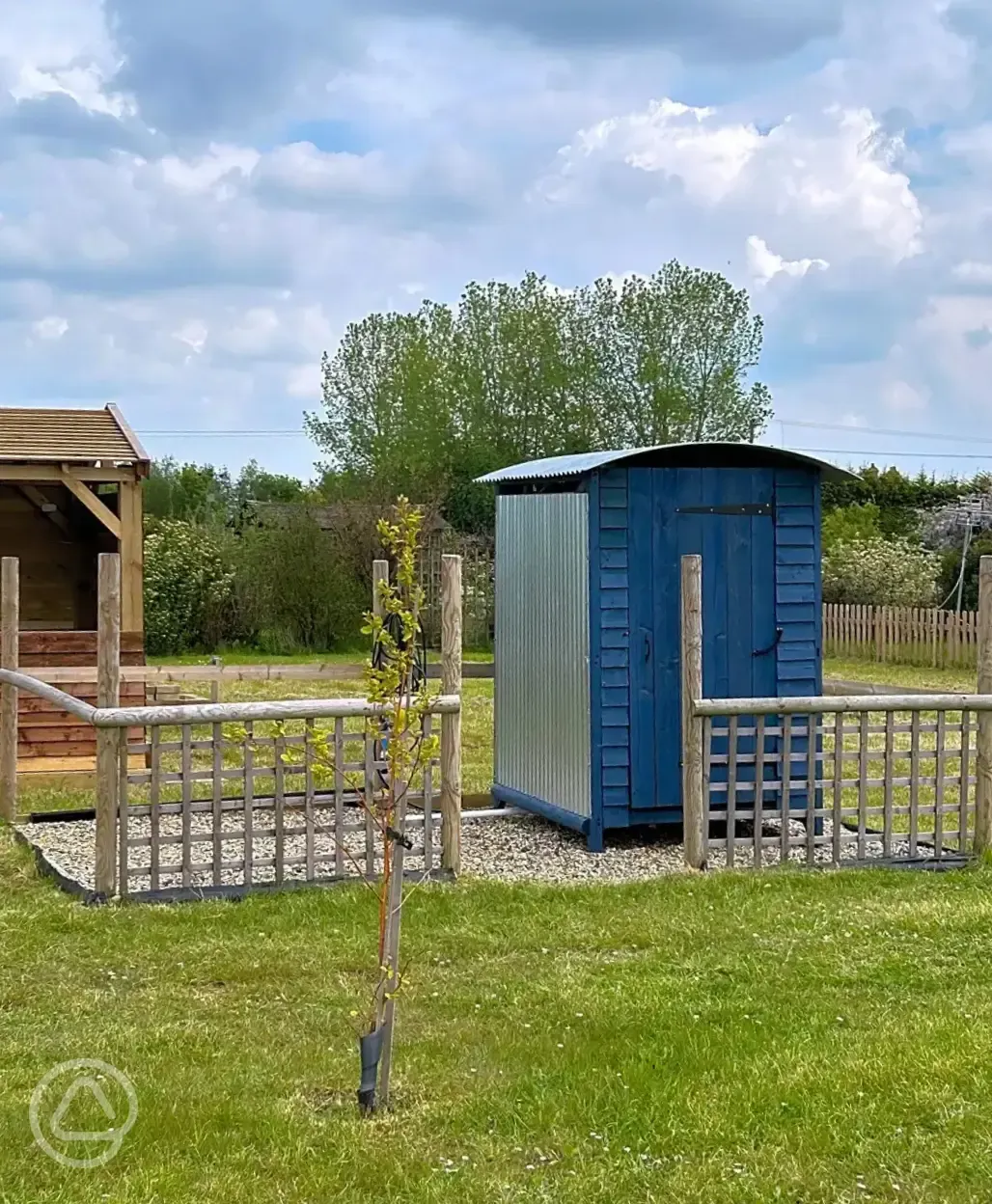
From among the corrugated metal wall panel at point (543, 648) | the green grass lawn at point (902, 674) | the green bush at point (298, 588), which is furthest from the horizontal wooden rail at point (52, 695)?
the green bush at point (298, 588)

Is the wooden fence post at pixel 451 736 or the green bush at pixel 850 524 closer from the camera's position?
the wooden fence post at pixel 451 736

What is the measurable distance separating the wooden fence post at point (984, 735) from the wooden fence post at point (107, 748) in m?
4.63

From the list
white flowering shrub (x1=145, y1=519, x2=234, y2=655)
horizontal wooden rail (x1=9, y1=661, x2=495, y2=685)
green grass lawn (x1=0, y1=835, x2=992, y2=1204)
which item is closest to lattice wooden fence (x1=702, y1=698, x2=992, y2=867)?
green grass lawn (x1=0, y1=835, x2=992, y2=1204)

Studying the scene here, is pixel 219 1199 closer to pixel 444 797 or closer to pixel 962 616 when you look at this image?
pixel 444 797

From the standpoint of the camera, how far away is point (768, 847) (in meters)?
8.81

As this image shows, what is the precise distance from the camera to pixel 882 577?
2911 centimetres

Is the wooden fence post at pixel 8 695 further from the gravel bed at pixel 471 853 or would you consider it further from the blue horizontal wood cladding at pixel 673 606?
the blue horizontal wood cladding at pixel 673 606

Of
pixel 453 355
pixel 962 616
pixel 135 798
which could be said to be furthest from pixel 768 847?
pixel 453 355

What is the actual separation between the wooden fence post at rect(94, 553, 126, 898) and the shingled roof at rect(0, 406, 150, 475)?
5605 mm

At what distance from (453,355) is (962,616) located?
50.7ft

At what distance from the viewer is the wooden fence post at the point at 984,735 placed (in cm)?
841

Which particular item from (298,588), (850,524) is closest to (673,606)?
(298,588)

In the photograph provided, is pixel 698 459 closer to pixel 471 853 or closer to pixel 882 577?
pixel 471 853

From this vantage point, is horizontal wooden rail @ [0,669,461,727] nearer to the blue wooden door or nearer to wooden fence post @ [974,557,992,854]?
the blue wooden door
